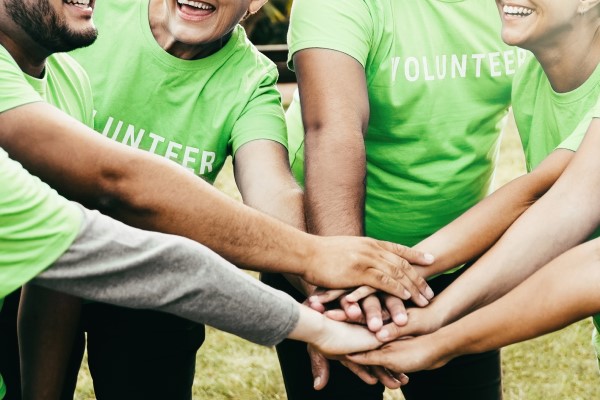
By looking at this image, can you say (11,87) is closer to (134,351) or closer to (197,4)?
(197,4)

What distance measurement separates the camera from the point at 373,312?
2637 mm

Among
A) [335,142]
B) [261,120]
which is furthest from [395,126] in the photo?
[261,120]

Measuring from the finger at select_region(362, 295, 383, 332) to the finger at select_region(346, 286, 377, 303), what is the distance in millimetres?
17

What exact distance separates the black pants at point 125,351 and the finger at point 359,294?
58 centimetres

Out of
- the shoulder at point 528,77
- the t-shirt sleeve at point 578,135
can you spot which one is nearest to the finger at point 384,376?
the t-shirt sleeve at point 578,135

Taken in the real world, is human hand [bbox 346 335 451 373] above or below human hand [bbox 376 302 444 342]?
below

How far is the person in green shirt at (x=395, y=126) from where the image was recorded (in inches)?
106

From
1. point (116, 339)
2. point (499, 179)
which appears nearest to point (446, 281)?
point (116, 339)

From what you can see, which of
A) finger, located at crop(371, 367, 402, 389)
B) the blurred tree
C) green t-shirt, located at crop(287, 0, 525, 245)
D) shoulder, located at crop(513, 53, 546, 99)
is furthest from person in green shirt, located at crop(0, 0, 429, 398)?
the blurred tree

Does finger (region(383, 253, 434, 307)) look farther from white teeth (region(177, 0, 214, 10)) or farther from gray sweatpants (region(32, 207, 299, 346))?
white teeth (region(177, 0, 214, 10))

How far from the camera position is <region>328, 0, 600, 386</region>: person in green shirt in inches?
97.1

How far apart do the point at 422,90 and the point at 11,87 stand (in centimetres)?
115

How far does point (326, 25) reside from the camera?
2.74m

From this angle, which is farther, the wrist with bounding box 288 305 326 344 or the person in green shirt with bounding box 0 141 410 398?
the wrist with bounding box 288 305 326 344
